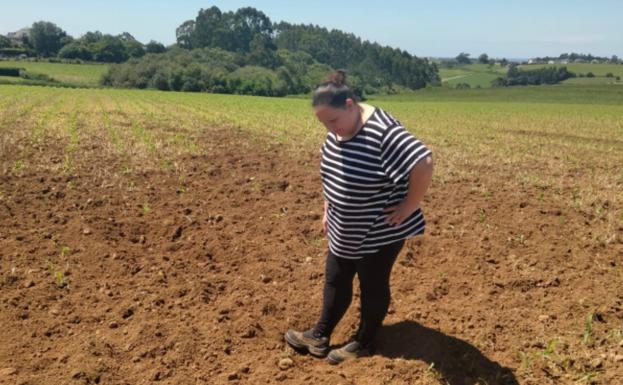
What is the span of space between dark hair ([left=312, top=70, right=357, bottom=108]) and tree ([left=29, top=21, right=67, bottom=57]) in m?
108

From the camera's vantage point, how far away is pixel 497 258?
498 cm

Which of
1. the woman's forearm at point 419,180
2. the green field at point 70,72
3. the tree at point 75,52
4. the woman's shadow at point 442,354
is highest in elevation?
the tree at point 75,52

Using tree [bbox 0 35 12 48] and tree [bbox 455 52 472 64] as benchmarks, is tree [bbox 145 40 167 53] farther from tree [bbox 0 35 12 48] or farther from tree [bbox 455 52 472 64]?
tree [bbox 455 52 472 64]

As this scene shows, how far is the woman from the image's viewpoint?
2783 millimetres

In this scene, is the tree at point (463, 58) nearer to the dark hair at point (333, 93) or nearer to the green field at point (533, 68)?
the green field at point (533, 68)

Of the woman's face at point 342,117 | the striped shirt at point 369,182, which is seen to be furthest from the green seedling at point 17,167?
the woman's face at point 342,117

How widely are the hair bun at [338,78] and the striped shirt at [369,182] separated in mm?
272

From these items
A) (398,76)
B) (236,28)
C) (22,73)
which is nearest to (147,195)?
(22,73)

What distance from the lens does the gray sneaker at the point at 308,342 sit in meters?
3.53

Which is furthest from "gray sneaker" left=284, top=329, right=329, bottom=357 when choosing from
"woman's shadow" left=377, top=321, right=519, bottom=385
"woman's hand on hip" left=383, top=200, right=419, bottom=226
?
"woman's hand on hip" left=383, top=200, right=419, bottom=226

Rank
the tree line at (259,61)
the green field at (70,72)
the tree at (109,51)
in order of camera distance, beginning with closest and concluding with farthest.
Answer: the green field at (70,72)
the tree line at (259,61)
the tree at (109,51)

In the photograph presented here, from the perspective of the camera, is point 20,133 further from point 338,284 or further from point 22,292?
point 338,284

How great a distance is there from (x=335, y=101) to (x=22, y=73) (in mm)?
68567

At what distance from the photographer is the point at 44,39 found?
95.0m
